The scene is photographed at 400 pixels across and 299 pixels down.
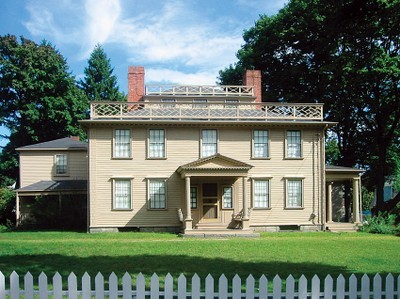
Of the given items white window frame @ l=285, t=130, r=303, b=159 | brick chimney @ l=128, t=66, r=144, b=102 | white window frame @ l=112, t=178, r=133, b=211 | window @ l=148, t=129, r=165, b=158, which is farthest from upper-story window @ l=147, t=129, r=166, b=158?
white window frame @ l=285, t=130, r=303, b=159

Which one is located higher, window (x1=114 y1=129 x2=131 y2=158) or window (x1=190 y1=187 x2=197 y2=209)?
window (x1=114 y1=129 x2=131 y2=158)

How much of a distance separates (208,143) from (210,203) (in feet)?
12.0

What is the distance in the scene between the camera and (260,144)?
88.8 feet

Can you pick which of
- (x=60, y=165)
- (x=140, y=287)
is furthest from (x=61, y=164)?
(x=140, y=287)

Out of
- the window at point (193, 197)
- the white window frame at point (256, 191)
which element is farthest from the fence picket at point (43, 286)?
the white window frame at point (256, 191)

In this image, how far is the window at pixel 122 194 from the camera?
26.0 metres

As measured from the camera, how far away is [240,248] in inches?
687

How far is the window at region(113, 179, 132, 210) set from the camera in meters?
26.0

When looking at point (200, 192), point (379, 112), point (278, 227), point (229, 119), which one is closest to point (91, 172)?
point (200, 192)

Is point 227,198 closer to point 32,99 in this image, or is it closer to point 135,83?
point 135,83

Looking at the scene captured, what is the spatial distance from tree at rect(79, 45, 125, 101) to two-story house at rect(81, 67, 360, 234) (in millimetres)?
33865

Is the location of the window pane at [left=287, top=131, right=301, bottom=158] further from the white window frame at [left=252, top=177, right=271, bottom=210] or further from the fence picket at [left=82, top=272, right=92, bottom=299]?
the fence picket at [left=82, top=272, right=92, bottom=299]

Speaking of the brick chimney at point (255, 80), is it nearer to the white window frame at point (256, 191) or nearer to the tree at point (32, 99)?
the white window frame at point (256, 191)

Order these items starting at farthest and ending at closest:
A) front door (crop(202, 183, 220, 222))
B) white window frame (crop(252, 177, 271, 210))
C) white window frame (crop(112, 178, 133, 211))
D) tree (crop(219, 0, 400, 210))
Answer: tree (crop(219, 0, 400, 210))
white window frame (crop(252, 177, 271, 210))
front door (crop(202, 183, 220, 222))
white window frame (crop(112, 178, 133, 211))
